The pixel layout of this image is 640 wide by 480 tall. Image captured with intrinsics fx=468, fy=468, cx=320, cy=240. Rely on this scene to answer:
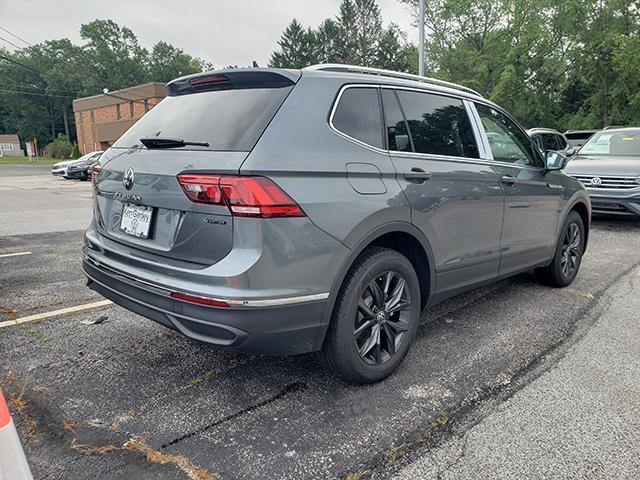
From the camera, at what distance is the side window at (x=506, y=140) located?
3.78 metres

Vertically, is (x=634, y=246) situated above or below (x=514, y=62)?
below

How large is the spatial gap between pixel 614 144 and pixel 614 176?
6.25 feet

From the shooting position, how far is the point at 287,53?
6241cm

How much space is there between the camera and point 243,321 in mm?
2178

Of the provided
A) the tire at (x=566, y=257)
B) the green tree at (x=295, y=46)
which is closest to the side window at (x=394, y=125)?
the tire at (x=566, y=257)

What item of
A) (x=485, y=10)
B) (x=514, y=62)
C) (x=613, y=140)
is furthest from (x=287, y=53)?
(x=613, y=140)

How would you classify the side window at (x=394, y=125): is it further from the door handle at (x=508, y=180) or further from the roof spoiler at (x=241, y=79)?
the door handle at (x=508, y=180)

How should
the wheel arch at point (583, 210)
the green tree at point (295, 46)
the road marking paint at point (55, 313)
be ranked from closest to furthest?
the road marking paint at point (55, 313) → the wheel arch at point (583, 210) → the green tree at point (295, 46)

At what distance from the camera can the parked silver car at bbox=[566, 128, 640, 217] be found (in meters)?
7.77

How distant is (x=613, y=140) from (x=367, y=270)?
360 inches

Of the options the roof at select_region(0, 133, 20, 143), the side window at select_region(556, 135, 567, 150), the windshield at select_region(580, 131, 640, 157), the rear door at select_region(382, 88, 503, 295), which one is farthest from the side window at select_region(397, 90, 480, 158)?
the roof at select_region(0, 133, 20, 143)

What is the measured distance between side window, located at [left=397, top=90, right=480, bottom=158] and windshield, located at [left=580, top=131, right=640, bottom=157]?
23.7ft

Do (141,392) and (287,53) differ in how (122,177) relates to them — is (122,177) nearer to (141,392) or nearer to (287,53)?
(141,392)

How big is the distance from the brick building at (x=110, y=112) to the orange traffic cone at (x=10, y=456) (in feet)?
136
